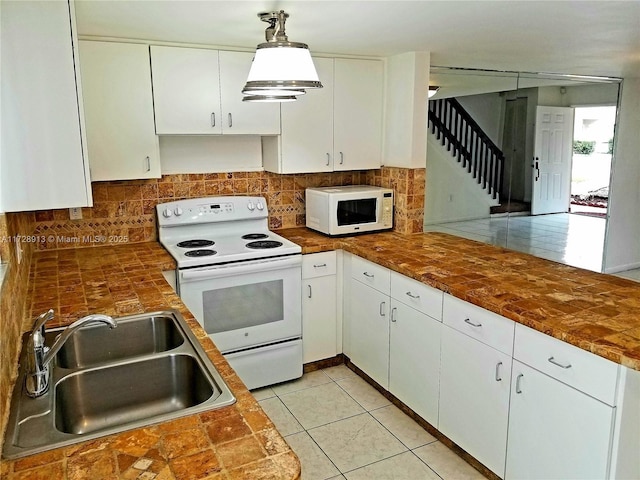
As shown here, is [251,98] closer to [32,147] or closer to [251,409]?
[32,147]

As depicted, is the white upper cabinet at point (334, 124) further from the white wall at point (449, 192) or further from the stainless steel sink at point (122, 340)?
the stainless steel sink at point (122, 340)

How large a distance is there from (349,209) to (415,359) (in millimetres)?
1159

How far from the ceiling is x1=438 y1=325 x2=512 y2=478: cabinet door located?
1.50 metres

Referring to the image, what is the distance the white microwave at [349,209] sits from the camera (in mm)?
3355

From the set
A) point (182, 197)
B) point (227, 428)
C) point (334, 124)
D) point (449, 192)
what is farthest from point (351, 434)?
point (449, 192)

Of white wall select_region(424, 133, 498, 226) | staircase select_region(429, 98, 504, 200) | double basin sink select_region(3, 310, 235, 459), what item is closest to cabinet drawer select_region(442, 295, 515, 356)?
double basin sink select_region(3, 310, 235, 459)

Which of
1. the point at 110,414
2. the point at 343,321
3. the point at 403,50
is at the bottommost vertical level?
the point at 343,321

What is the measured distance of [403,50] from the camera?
126 inches

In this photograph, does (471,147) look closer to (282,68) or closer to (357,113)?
(357,113)

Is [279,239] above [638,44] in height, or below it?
below

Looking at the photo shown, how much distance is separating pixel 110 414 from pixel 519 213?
5261mm

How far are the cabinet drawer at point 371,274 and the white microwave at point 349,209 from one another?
30 centimetres

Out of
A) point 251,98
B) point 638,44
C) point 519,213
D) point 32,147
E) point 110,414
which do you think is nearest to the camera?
point 110,414

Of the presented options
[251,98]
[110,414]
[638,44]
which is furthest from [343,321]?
[638,44]
